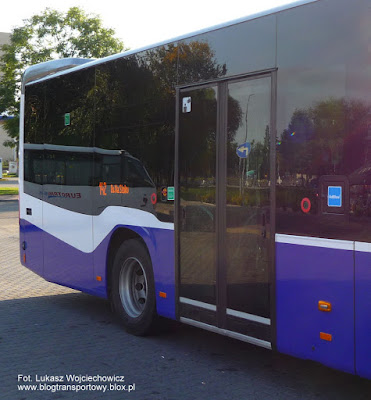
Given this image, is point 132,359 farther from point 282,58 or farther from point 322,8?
point 322,8

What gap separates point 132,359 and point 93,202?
2.19 meters

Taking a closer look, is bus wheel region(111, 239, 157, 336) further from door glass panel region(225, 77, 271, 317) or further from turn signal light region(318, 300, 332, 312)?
turn signal light region(318, 300, 332, 312)

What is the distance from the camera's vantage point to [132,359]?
Answer: 611 centimetres

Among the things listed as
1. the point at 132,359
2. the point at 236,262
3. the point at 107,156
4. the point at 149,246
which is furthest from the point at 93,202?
the point at 236,262

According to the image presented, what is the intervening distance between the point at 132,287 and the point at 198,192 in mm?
1829

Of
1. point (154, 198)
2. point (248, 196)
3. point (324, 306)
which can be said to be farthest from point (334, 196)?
point (154, 198)

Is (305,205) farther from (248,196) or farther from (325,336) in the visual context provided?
(325,336)

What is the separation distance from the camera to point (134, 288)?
720cm

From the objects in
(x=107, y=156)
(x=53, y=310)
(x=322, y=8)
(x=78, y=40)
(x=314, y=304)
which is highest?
(x=78, y=40)

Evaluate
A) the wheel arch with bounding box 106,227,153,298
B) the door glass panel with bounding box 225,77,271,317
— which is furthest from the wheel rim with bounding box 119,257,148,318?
the door glass panel with bounding box 225,77,271,317

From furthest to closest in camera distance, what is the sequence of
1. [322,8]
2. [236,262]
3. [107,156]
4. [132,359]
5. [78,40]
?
[78,40] → [107,156] → [132,359] → [236,262] → [322,8]

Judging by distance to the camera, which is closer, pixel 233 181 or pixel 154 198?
pixel 233 181

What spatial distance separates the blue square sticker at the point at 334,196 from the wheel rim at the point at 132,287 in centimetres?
297

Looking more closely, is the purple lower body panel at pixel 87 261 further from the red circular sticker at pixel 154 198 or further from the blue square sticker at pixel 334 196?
the blue square sticker at pixel 334 196
